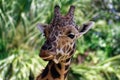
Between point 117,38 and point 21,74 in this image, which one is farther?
point 117,38

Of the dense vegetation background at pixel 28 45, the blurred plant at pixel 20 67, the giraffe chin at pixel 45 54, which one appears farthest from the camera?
the dense vegetation background at pixel 28 45

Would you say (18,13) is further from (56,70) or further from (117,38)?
(56,70)

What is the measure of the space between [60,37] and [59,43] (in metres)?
0.06

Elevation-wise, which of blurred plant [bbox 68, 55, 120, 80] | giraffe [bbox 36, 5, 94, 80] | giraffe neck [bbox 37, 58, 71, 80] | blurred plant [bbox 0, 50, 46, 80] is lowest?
blurred plant [bbox 68, 55, 120, 80]

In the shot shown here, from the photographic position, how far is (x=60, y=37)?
321 centimetres

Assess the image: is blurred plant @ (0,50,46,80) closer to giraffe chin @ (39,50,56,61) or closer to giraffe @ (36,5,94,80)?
giraffe @ (36,5,94,80)

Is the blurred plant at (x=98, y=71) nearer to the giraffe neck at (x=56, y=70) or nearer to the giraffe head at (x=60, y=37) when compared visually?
the giraffe neck at (x=56, y=70)

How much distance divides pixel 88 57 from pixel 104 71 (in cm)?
227

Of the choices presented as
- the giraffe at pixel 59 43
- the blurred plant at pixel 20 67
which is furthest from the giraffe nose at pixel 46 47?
the blurred plant at pixel 20 67

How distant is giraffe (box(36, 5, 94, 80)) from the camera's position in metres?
3.06

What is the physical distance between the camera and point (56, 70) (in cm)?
345

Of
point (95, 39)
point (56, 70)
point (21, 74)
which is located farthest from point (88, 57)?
point (56, 70)

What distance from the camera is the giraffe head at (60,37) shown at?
121 inches

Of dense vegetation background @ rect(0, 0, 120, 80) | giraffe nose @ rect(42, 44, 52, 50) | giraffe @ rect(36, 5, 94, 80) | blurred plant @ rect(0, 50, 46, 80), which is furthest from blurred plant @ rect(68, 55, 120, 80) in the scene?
giraffe nose @ rect(42, 44, 52, 50)
